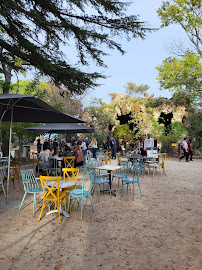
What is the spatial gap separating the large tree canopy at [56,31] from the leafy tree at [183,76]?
1316 centimetres

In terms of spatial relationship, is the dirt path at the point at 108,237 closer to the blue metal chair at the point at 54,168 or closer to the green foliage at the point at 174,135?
the blue metal chair at the point at 54,168

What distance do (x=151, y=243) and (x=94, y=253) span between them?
90 cm

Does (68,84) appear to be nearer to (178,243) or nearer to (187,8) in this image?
(178,243)

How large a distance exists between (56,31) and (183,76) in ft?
49.1

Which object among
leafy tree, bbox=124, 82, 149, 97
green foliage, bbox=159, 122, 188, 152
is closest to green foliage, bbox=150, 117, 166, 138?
green foliage, bbox=159, 122, 188, 152

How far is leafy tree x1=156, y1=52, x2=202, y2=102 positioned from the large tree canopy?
43.2 ft

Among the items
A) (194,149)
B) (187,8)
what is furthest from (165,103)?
(187,8)

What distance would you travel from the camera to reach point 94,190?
6305 millimetres

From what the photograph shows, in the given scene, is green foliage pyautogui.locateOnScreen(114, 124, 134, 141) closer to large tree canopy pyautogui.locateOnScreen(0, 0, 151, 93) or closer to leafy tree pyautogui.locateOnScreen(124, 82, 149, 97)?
large tree canopy pyautogui.locateOnScreen(0, 0, 151, 93)

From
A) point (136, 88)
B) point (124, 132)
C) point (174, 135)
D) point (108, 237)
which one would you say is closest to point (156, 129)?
point (174, 135)

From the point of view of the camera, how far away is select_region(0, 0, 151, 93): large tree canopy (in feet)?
21.8

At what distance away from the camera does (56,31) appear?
23.3 ft

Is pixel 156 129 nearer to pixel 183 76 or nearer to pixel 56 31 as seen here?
pixel 183 76

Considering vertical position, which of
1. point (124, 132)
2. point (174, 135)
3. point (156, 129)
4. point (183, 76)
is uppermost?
point (183, 76)
